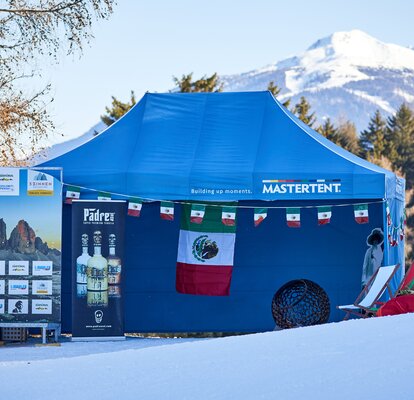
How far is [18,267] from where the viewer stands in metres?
13.0

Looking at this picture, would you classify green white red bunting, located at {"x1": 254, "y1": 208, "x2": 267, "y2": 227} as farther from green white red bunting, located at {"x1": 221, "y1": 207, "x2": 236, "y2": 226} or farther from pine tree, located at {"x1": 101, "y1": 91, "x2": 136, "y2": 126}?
pine tree, located at {"x1": 101, "y1": 91, "x2": 136, "y2": 126}

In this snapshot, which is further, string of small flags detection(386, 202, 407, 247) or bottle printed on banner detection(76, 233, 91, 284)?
string of small flags detection(386, 202, 407, 247)

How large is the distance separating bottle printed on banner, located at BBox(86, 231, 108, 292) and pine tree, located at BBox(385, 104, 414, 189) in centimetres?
4916

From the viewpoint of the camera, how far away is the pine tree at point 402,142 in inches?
2495

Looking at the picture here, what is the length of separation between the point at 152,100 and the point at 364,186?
3040 mm

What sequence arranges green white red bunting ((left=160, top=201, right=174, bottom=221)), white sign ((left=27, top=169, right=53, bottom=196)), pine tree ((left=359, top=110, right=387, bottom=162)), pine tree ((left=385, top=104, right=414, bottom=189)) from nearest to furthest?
white sign ((left=27, top=169, right=53, bottom=196)) → green white red bunting ((left=160, top=201, right=174, bottom=221)) → pine tree ((left=359, top=110, right=387, bottom=162)) → pine tree ((left=385, top=104, right=414, bottom=189))

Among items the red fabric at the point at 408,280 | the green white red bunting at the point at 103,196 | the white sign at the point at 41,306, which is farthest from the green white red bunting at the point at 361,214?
the white sign at the point at 41,306

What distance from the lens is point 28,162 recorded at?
1791cm

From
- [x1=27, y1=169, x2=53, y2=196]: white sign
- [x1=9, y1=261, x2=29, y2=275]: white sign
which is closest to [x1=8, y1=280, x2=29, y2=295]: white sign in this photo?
[x1=9, y1=261, x2=29, y2=275]: white sign

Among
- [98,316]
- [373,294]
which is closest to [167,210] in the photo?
[98,316]

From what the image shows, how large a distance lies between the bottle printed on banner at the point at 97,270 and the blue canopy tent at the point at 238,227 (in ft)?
2.86

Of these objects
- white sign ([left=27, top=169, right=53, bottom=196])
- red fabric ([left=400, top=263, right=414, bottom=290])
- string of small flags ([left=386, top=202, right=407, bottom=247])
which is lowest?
red fabric ([left=400, top=263, right=414, bottom=290])

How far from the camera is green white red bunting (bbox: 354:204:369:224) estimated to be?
526 inches

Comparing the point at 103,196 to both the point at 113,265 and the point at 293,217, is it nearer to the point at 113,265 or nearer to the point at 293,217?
the point at 113,265
